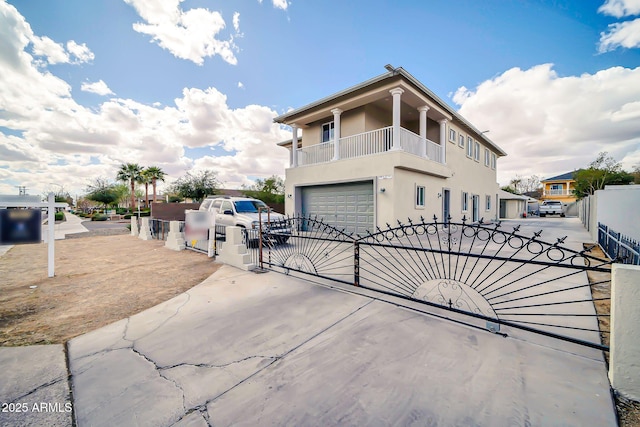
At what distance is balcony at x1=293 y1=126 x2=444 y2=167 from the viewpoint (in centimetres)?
1080

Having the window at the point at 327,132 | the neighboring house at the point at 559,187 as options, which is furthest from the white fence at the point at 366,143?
the neighboring house at the point at 559,187

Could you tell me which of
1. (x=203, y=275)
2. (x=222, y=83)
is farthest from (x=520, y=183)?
(x=203, y=275)

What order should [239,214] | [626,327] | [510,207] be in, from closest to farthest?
[626,327] → [239,214] → [510,207]

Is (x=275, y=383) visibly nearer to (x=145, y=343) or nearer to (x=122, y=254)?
(x=145, y=343)

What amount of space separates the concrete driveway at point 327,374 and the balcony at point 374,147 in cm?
855

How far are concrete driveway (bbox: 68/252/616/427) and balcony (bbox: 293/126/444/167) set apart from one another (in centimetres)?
855

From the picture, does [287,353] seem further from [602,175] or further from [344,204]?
[602,175]

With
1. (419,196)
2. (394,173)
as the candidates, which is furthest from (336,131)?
(419,196)

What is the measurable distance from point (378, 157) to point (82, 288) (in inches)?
399

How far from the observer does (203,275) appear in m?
5.78

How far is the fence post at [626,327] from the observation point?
1.87 m

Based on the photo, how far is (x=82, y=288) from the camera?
497cm

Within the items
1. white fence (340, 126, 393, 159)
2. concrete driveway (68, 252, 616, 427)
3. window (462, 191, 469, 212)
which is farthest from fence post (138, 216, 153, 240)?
window (462, 191, 469, 212)

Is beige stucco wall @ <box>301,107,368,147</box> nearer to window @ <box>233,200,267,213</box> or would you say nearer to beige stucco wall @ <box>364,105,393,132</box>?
beige stucco wall @ <box>364,105,393,132</box>
